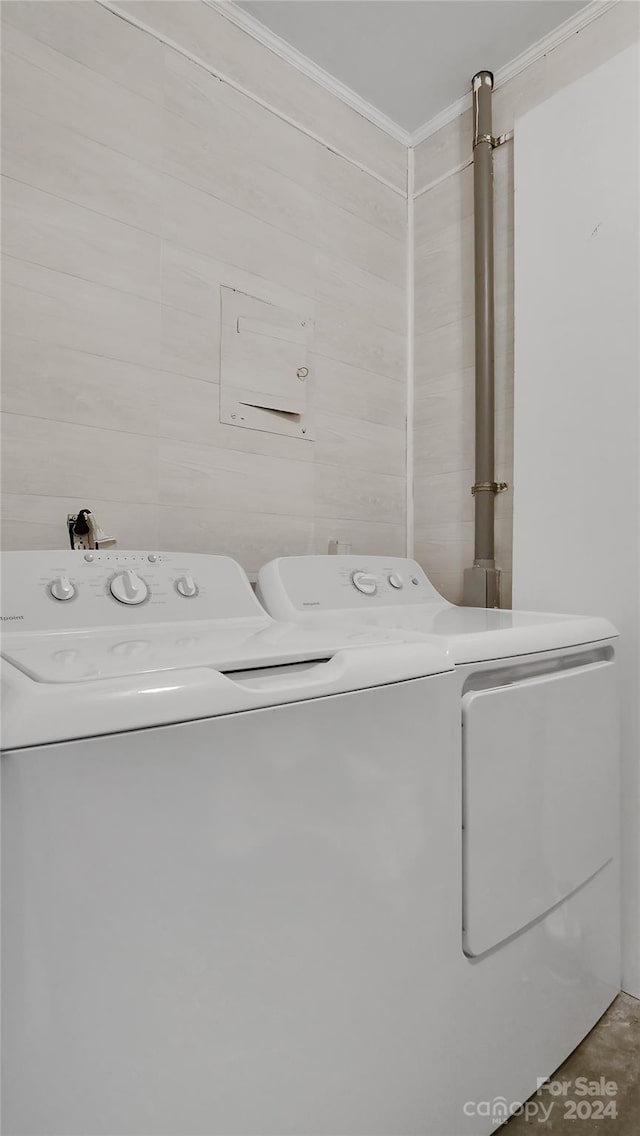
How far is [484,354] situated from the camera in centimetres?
171

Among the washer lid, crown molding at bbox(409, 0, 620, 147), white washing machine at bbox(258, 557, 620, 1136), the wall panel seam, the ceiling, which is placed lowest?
white washing machine at bbox(258, 557, 620, 1136)

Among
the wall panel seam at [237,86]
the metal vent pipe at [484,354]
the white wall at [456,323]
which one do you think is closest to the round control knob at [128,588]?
the metal vent pipe at [484,354]

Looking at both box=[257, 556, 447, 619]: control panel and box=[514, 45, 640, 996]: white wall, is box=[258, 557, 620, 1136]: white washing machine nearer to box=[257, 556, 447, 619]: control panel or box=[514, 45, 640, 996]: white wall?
box=[257, 556, 447, 619]: control panel

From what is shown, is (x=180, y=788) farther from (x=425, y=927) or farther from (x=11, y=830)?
(x=425, y=927)

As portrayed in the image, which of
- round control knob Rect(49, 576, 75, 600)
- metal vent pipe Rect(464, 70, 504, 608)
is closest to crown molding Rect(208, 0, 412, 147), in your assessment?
metal vent pipe Rect(464, 70, 504, 608)

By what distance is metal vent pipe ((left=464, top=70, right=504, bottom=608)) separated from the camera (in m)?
1.69

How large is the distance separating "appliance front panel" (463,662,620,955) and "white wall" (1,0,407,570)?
83cm

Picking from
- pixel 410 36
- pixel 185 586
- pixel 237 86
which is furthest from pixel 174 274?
pixel 410 36

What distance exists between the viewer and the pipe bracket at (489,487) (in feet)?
5.60

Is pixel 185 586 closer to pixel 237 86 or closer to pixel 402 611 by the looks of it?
pixel 402 611

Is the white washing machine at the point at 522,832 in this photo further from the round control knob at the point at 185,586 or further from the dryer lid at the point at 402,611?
the round control knob at the point at 185,586

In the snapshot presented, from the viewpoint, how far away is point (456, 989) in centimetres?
89

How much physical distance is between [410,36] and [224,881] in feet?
6.72

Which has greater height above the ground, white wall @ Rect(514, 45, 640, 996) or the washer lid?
white wall @ Rect(514, 45, 640, 996)
